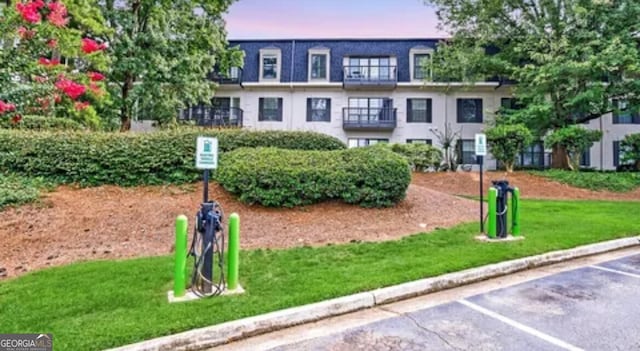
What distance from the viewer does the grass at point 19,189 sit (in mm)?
7917

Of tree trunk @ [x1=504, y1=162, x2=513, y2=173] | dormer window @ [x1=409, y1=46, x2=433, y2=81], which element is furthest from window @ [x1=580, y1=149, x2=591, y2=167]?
dormer window @ [x1=409, y1=46, x2=433, y2=81]

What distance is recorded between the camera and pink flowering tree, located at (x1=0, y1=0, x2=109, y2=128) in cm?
747

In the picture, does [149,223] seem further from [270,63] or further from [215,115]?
[270,63]

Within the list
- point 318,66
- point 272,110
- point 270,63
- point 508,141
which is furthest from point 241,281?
point 270,63

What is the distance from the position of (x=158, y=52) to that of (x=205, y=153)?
12.5 meters

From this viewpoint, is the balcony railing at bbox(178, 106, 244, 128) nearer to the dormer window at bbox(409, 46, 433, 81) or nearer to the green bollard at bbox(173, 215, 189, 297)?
the dormer window at bbox(409, 46, 433, 81)

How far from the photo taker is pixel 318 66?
24.0 metres

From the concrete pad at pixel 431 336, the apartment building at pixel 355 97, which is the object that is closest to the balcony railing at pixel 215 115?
the apartment building at pixel 355 97

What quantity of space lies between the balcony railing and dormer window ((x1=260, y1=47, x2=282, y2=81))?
2.72 metres

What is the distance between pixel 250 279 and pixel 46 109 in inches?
430

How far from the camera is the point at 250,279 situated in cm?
480

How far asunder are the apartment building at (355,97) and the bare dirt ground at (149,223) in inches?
561

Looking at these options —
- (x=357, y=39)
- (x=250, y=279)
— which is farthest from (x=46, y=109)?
(x=357, y=39)

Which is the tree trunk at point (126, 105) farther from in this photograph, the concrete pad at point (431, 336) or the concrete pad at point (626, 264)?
the concrete pad at point (626, 264)
